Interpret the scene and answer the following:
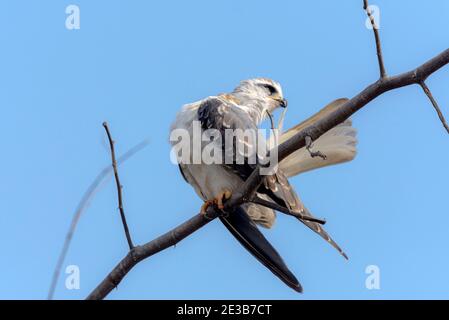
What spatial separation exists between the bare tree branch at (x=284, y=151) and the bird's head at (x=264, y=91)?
197 centimetres

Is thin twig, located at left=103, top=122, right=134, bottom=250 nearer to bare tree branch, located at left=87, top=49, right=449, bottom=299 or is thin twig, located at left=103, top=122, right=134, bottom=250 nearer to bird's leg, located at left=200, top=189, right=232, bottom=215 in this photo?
bare tree branch, located at left=87, top=49, right=449, bottom=299

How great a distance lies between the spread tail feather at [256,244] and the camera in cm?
471

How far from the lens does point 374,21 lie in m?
3.14

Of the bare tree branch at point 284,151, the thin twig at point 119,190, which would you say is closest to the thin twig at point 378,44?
the bare tree branch at point 284,151

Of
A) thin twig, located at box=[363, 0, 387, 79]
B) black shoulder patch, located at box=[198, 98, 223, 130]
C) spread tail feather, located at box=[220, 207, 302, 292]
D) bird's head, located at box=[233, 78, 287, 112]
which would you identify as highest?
bird's head, located at box=[233, 78, 287, 112]

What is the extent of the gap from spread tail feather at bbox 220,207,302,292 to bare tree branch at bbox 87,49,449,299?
619mm

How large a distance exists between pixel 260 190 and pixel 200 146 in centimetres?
72

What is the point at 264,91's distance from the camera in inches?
251

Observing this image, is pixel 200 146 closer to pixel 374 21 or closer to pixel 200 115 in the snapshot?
pixel 200 115

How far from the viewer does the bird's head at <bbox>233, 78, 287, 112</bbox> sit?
6199 mm

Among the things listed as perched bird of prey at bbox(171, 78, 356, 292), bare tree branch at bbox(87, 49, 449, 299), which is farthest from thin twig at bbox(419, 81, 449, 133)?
perched bird of prey at bbox(171, 78, 356, 292)

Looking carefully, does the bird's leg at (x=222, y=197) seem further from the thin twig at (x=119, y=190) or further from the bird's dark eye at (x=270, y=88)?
the bird's dark eye at (x=270, y=88)

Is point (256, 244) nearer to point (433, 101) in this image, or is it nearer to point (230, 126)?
point (230, 126)
